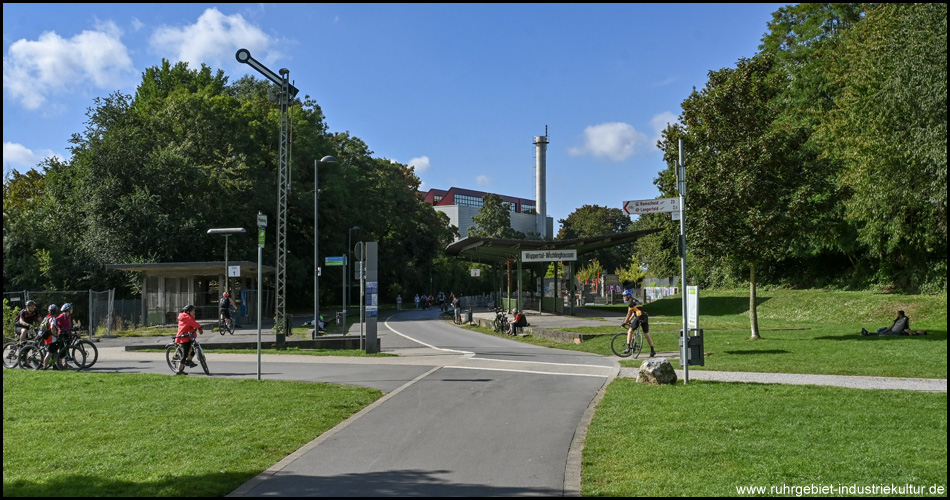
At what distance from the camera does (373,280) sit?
68.1 feet

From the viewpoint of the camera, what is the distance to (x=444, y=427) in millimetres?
9453

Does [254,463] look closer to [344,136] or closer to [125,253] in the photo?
[125,253]

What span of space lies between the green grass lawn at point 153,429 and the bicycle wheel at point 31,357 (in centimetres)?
242

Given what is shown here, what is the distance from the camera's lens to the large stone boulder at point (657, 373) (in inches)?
519

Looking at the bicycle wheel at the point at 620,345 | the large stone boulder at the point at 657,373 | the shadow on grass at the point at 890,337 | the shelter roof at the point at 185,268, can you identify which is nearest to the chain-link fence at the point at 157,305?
the shelter roof at the point at 185,268

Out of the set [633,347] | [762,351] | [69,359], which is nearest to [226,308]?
[69,359]

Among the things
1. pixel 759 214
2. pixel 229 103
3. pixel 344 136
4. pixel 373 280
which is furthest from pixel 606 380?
pixel 344 136

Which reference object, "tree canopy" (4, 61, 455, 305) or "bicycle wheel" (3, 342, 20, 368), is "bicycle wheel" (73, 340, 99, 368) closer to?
"bicycle wheel" (3, 342, 20, 368)

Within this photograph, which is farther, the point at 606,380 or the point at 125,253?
the point at 125,253

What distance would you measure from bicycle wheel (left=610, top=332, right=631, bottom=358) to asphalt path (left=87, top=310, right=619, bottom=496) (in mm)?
629

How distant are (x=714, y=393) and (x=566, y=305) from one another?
112 ft

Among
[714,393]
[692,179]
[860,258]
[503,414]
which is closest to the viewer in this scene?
[503,414]

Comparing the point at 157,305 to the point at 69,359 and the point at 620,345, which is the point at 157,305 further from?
the point at 620,345

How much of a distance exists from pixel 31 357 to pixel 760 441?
1557 cm
